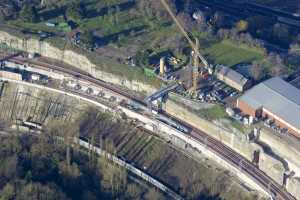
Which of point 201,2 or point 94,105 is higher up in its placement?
point 201,2

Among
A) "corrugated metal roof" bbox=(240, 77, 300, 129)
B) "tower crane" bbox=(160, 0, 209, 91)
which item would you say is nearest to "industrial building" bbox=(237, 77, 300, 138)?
"corrugated metal roof" bbox=(240, 77, 300, 129)

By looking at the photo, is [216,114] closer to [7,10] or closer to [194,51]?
[194,51]

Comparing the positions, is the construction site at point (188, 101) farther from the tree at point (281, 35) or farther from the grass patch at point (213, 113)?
the tree at point (281, 35)

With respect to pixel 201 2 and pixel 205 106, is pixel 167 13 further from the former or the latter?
pixel 205 106

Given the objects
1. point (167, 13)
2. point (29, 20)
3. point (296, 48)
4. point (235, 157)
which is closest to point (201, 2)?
point (167, 13)

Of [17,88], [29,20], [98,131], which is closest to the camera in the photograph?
[98,131]

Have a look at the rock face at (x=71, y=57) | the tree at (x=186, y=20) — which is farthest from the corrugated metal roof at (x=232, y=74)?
the tree at (x=186, y=20)
